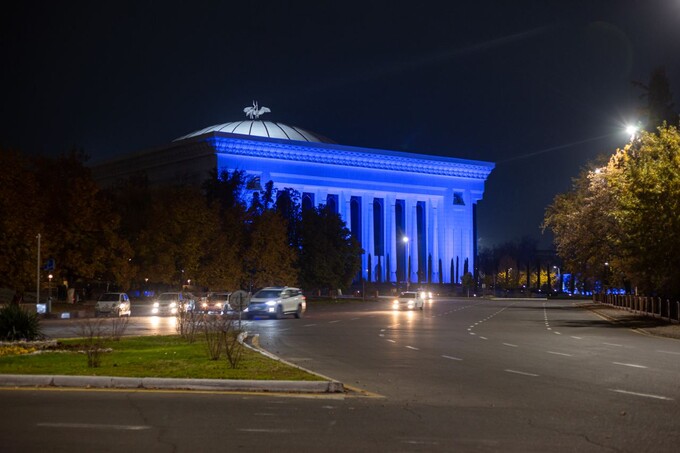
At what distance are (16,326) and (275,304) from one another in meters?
25.8

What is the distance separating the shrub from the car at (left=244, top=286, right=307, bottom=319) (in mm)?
24962

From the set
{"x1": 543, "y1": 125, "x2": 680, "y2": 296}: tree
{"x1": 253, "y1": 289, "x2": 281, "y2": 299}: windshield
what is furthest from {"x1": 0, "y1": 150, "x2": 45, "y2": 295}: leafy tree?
{"x1": 543, "y1": 125, "x2": 680, "y2": 296}: tree

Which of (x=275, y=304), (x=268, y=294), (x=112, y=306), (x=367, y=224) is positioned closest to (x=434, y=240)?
(x=367, y=224)

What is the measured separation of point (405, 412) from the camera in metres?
13.6

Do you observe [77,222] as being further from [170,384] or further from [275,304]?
[170,384]

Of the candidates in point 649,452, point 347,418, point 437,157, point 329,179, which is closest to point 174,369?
point 347,418

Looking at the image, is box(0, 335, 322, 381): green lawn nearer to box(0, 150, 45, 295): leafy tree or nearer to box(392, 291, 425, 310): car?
box(0, 150, 45, 295): leafy tree

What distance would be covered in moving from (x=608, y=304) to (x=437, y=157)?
229 ft

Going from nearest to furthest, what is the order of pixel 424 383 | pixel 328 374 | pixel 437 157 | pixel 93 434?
pixel 93 434, pixel 424 383, pixel 328 374, pixel 437 157

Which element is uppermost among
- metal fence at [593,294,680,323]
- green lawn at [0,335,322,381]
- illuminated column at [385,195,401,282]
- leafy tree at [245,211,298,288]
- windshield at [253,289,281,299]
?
illuminated column at [385,195,401,282]

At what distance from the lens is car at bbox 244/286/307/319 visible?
5103 centimetres

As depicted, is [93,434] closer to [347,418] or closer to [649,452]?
[347,418]

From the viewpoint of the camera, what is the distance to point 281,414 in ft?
43.6

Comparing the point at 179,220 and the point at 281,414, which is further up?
the point at 179,220
